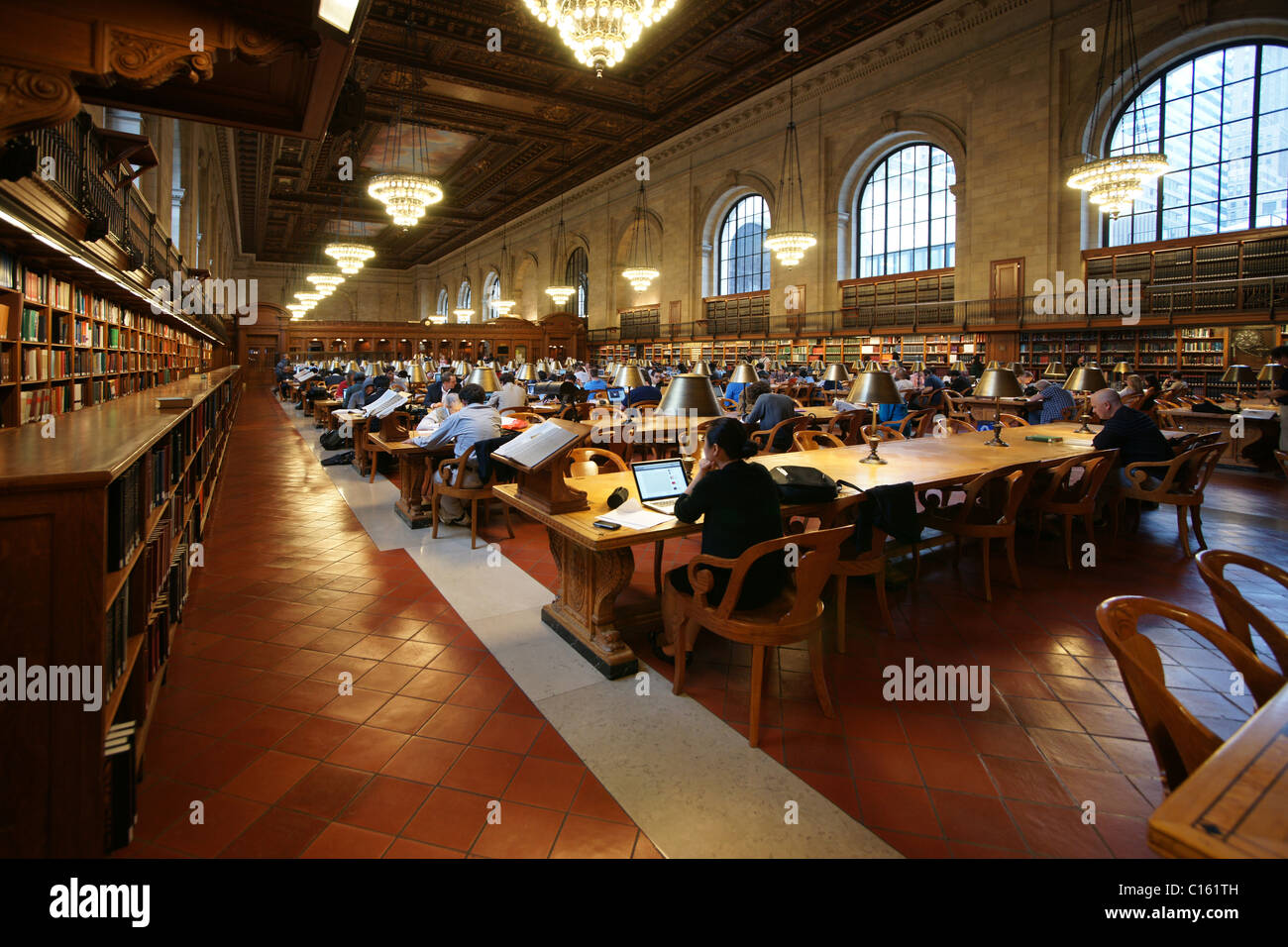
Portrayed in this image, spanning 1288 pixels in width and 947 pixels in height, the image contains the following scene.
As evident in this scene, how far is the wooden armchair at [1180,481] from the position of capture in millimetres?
4461

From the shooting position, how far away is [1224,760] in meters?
0.97

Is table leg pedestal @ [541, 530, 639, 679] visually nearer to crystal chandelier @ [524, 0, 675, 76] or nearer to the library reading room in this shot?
the library reading room

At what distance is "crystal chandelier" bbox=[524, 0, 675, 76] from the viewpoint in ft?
24.2

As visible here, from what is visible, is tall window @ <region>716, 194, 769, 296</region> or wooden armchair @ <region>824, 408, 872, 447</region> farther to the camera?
tall window @ <region>716, 194, 769, 296</region>

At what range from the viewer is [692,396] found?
3285 millimetres

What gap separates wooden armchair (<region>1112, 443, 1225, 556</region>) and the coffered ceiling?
10141 mm

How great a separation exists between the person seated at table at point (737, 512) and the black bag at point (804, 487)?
50cm

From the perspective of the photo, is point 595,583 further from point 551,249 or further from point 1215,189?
point 551,249

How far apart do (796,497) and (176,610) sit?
3002 mm

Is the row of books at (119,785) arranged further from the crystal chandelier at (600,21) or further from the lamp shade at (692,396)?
the crystal chandelier at (600,21)

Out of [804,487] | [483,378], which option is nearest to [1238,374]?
[804,487]

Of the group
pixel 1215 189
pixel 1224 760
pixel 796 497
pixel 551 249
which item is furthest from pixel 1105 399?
pixel 551 249

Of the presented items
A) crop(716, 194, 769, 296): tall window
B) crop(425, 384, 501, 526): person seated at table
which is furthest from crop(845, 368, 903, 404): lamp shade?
crop(716, 194, 769, 296): tall window

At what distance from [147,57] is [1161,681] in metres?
2.92
